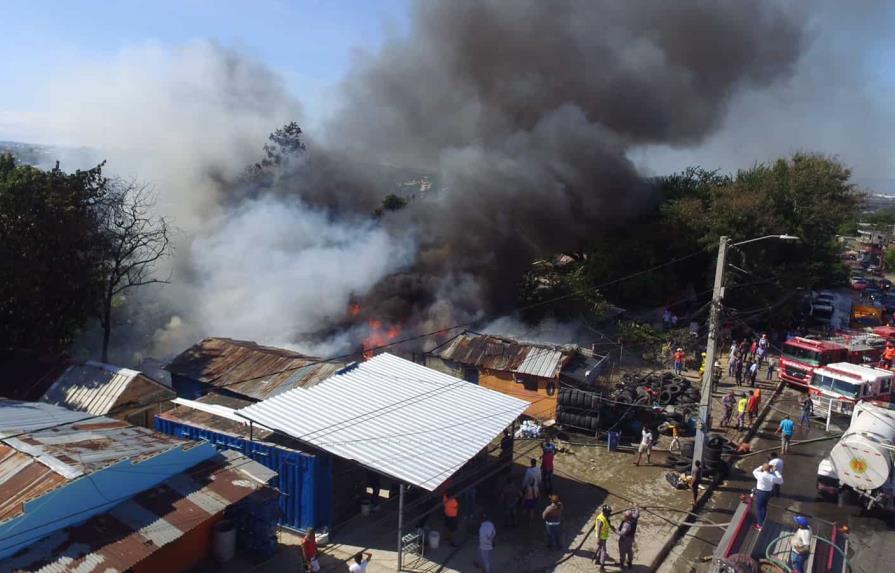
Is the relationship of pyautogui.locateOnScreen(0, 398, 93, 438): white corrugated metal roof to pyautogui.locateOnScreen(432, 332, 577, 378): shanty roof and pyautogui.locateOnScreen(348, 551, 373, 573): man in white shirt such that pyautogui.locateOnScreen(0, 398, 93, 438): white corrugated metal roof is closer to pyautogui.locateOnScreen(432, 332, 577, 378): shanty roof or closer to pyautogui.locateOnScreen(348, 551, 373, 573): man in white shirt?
pyautogui.locateOnScreen(348, 551, 373, 573): man in white shirt

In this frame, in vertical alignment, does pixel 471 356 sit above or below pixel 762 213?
below

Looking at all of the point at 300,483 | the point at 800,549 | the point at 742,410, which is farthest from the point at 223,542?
the point at 742,410

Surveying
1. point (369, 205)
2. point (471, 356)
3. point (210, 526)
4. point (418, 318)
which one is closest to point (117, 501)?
point (210, 526)

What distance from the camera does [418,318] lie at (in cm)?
2045

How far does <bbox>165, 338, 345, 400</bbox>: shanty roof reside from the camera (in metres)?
13.0

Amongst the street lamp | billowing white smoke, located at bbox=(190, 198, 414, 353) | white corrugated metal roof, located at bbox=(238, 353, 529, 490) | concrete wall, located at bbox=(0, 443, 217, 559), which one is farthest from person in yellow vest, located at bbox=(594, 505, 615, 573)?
billowing white smoke, located at bbox=(190, 198, 414, 353)

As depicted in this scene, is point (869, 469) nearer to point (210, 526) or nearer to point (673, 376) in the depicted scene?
point (673, 376)

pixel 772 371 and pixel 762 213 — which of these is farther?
pixel 762 213

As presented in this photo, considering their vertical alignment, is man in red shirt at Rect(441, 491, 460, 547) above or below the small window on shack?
below

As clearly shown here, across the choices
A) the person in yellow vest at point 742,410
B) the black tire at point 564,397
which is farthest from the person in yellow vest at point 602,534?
the person in yellow vest at point 742,410

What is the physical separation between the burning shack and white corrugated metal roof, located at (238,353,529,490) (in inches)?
137

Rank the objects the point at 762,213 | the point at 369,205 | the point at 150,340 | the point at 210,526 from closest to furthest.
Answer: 1. the point at 210,526
2. the point at 150,340
3. the point at 762,213
4. the point at 369,205

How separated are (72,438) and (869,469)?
41.2 ft

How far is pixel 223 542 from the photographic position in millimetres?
8312
